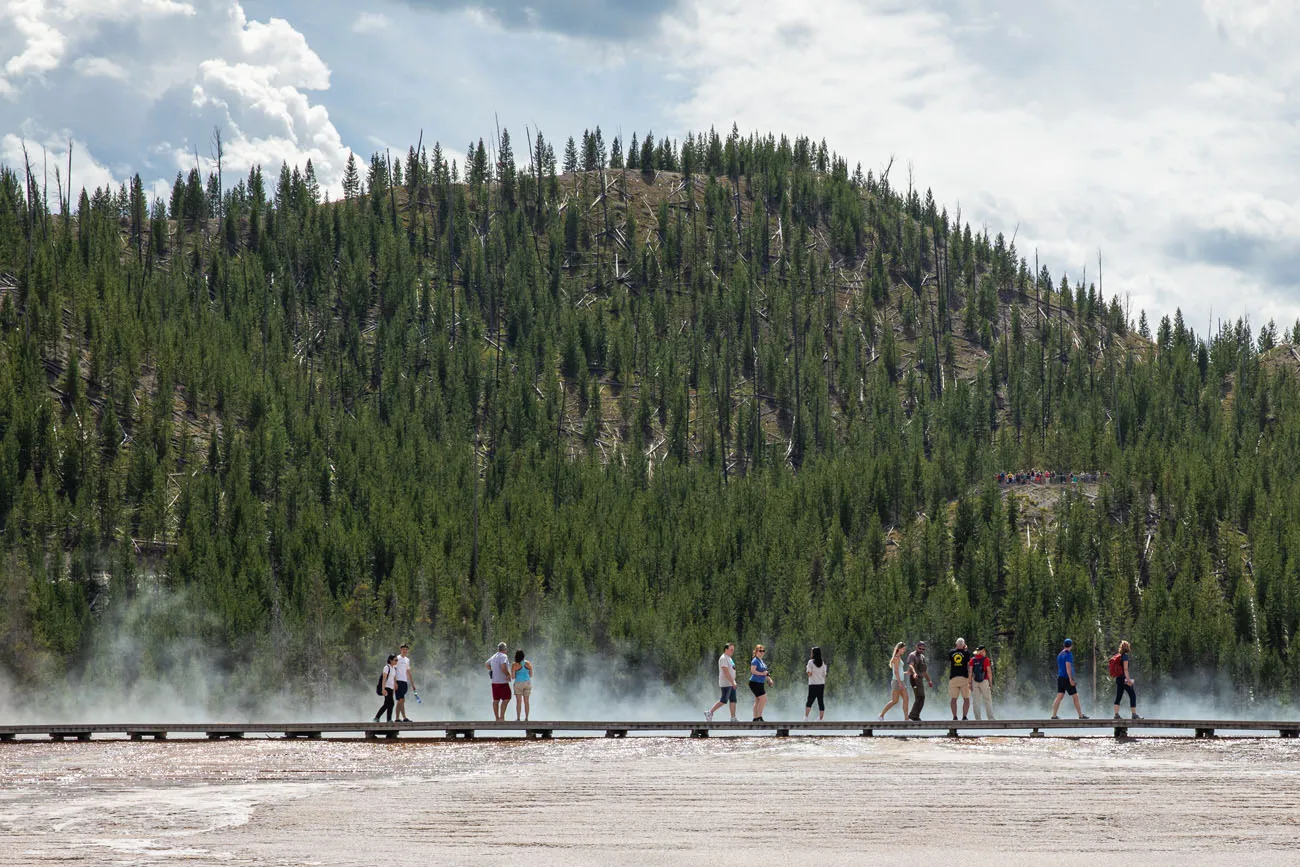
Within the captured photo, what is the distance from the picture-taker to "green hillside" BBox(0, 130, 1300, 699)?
8988cm

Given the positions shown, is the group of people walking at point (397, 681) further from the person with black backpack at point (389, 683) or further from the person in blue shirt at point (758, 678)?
the person in blue shirt at point (758, 678)

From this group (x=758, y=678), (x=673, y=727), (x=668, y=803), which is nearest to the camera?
(x=668, y=803)

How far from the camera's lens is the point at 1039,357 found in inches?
6053

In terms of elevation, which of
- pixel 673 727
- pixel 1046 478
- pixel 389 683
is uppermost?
pixel 1046 478

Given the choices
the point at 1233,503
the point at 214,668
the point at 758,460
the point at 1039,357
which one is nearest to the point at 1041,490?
the point at 1233,503

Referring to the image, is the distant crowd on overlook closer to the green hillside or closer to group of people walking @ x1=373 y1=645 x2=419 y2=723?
the green hillside

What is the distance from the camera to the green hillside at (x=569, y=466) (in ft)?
295

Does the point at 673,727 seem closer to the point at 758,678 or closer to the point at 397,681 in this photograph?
the point at 758,678

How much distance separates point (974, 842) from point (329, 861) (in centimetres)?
792

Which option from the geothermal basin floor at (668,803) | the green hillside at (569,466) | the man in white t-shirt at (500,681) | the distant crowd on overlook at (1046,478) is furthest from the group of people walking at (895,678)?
the distant crowd on overlook at (1046,478)

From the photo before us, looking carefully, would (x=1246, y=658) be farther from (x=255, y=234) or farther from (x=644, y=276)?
(x=255, y=234)

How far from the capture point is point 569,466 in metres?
119

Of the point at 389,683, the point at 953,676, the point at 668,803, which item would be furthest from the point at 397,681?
the point at 668,803

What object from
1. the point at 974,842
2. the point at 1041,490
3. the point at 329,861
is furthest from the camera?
the point at 1041,490
